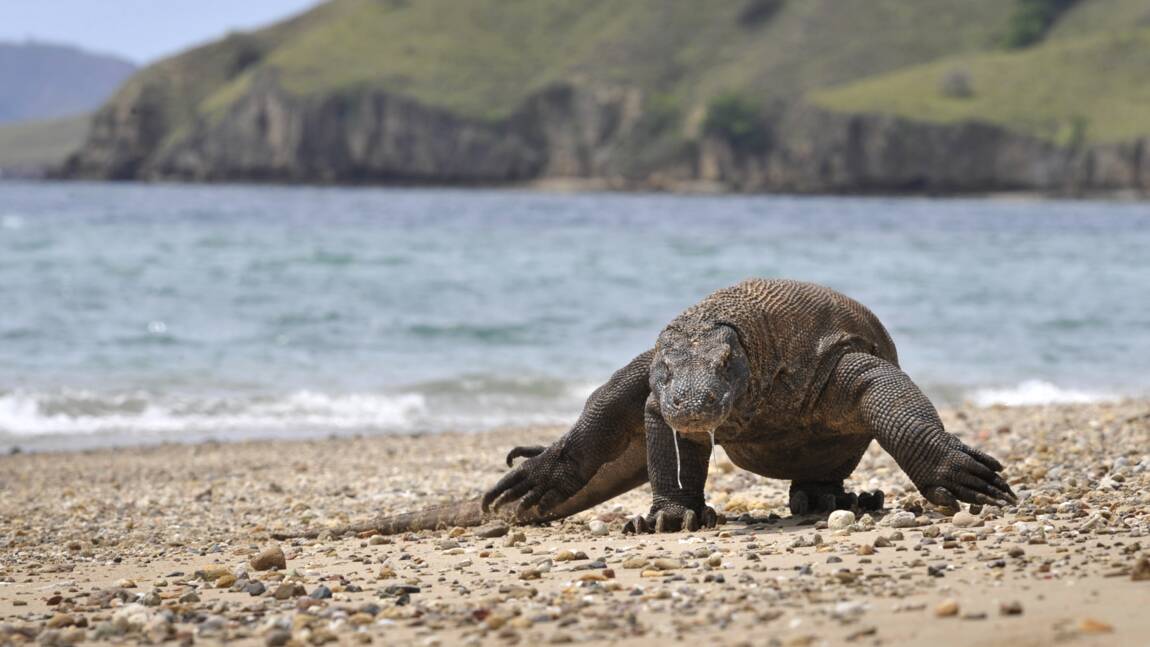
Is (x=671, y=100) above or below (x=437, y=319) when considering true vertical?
above

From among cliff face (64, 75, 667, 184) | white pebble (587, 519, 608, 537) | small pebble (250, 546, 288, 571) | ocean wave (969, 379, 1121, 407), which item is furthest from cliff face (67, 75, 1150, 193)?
small pebble (250, 546, 288, 571)

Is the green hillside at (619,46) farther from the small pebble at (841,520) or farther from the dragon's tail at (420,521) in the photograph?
the small pebble at (841,520)

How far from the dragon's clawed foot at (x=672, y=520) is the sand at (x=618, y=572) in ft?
0.37

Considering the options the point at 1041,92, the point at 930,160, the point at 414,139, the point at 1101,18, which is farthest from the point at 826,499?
the point at 1101,18

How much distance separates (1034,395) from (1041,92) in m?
116

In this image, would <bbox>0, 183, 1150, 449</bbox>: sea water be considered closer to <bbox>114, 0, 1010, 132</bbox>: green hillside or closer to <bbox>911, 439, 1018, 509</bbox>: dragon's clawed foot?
<bbox>911, 439, 1018, 509</bbox>: dragon's clawed foot

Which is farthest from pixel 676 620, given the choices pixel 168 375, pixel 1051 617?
pixel 168 375

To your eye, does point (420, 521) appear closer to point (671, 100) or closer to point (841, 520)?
point (841, 520)

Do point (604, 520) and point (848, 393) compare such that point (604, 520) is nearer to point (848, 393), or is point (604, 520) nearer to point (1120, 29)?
point (848, 393)

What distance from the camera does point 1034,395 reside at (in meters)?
17.0

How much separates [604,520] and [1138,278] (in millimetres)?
26205

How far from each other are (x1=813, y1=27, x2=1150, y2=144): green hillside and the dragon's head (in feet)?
378

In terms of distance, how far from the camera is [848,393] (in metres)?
6.81

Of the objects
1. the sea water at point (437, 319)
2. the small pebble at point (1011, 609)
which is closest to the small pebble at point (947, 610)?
the small pebble at point (1011, 609)
